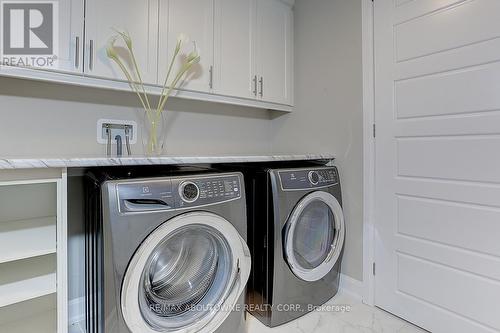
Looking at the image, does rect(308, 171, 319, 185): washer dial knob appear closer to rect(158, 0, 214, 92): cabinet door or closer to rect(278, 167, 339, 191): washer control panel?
rect(278, 167, 339, 191): washer control panel

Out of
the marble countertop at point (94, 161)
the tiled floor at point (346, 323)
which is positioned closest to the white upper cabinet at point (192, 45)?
the marble countertop at point (94, 161)

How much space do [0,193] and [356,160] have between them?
6.86 ft

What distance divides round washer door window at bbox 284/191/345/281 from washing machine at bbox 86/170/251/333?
0.35 metres

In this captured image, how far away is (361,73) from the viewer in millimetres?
1862

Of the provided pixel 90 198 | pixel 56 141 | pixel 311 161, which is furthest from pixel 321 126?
pixel 56 141

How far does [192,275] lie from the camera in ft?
4.52

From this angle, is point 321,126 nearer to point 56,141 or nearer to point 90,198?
point 90,198

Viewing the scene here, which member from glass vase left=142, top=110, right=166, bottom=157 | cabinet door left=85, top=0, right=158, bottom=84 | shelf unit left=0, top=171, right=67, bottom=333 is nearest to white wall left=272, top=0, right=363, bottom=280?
glass vase left=142, top=110, right=166, bottom=157

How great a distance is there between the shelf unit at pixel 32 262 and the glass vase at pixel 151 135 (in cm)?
64

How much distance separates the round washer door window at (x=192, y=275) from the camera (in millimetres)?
1171

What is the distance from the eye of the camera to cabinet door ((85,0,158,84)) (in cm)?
148

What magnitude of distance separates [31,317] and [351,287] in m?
1.83

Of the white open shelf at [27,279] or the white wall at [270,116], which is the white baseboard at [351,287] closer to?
the white wall at [270,116]

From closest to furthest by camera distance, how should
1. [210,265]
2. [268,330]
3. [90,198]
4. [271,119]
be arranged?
[90,198]
[210,265]
[268,330]
[271,119]
